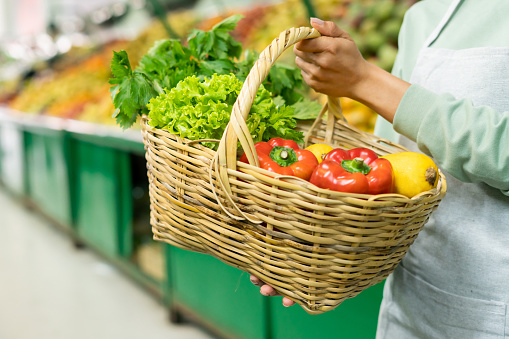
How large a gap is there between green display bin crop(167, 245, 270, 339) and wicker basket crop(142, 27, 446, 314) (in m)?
1.17

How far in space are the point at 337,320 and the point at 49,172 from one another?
3.61 meters

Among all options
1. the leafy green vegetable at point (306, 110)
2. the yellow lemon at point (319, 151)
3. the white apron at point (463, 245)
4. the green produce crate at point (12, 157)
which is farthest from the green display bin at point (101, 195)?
the white apron at point (463, 245)

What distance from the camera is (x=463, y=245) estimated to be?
1.03 meters

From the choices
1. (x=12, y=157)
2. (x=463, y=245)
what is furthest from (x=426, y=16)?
(x=12, y=157)

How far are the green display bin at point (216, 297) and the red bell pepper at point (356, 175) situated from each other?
1.29 meters

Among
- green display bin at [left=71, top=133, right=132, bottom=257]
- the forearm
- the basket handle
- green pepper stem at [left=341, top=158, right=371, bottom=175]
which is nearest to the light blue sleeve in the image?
the forearm

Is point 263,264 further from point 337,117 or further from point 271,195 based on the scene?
point 337,117

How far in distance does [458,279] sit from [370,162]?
0.41 m

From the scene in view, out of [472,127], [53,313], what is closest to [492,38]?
[472,127]

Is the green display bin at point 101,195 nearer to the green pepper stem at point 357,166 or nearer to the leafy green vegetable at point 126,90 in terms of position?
the leafy green vegetable at point 126,90

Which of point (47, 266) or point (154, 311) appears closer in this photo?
point (154, 311)

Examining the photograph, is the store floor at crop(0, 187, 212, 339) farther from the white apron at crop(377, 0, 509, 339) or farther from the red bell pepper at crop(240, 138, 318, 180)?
the red bell pepper at crop(240, 138, 318, 180)

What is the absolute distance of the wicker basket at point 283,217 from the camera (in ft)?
2.52

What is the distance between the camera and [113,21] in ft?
19.3
